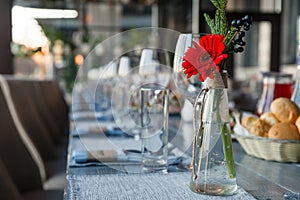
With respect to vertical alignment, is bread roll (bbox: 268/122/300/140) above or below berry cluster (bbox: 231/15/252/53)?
below

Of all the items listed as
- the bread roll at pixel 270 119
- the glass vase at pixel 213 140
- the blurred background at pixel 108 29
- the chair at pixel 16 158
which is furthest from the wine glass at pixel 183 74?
the blurred background at pixel 108 29

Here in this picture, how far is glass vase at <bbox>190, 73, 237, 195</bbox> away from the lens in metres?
0.75

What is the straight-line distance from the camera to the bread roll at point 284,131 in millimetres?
982

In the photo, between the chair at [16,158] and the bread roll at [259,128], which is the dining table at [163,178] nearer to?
the bread roll at [259,128]

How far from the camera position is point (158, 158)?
0.95 meters

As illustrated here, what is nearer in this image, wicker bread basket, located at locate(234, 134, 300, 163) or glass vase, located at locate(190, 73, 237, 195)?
glass vase, located at locate(190, 73, 237, 195)

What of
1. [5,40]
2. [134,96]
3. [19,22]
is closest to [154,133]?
[134,96]

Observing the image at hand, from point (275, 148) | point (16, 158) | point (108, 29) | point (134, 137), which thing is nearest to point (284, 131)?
point (275, 148)

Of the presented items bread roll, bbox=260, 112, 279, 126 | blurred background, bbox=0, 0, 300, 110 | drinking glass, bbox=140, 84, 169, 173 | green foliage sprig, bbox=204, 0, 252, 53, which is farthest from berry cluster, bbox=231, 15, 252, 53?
blurred background, bbox=0, 0, 300, 110

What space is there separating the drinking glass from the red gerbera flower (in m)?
0.20

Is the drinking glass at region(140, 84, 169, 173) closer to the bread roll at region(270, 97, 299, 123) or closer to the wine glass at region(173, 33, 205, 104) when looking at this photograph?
the wine glass at region(173, 33, 205, 104)

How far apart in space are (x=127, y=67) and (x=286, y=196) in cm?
118

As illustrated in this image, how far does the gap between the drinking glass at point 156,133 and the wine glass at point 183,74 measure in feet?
0.14

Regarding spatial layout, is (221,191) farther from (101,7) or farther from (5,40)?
(101,7)
